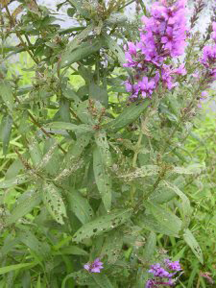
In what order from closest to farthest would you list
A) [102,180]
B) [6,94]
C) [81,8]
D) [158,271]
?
[102,180]
[81,8]
[6,94]
[158,271]

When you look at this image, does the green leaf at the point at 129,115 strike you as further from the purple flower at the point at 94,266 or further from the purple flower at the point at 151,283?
the purple flower at the point at 151,283

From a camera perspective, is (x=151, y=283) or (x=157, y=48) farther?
(x=151, y=283)

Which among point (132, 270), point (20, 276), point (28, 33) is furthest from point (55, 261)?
point (28, 33)

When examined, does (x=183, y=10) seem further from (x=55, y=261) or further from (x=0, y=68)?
(x=55, y=261)

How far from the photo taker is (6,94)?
5.89 feet

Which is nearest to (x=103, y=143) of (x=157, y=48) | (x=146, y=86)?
(x=146, y=86)

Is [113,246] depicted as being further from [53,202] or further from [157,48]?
[157,48]

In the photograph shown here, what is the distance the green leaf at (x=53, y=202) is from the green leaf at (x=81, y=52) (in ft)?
1.61

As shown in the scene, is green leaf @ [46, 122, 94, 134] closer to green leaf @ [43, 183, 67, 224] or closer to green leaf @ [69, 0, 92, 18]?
green leaf @ [43, 183, 67, 224]

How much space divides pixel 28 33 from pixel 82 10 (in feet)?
1.26

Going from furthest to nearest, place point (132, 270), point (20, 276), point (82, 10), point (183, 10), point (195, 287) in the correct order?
point (195, 287), point (20, 276), point (132, 270), point (82, 10), point (183, 10)

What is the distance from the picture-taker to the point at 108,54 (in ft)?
6.26

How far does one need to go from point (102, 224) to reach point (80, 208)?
12 cm

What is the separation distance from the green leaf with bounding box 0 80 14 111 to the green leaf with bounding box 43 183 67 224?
1.43 ft
